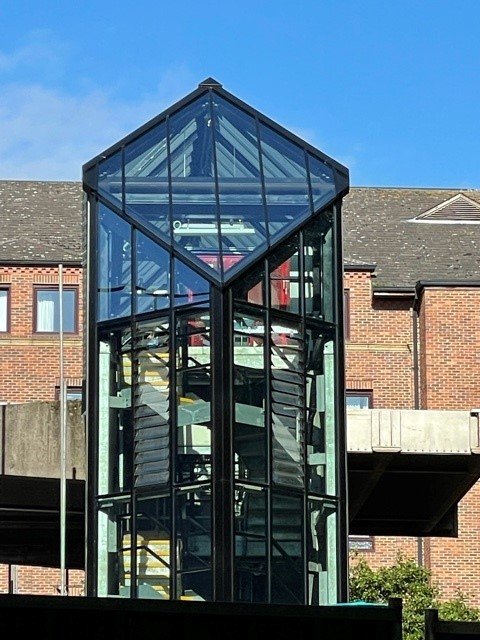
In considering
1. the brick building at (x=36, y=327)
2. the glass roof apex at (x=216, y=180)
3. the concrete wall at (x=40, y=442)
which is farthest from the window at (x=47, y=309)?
the glass roof apex at (x=216, y=180)

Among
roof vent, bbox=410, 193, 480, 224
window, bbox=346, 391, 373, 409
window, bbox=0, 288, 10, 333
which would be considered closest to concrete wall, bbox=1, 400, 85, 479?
window, bbox=0, 288, 10, 333

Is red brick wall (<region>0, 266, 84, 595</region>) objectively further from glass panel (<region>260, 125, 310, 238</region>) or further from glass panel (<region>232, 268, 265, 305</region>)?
glass panel (<region>232, 268, 265, 305</region>)

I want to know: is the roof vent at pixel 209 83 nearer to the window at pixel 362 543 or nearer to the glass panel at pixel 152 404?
the glass panel at pixel 152 404

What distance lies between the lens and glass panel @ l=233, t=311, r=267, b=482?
25.4 meters

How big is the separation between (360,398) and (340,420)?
1865cm

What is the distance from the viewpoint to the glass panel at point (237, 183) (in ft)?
87.4

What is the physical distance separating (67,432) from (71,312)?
18744 millimetres

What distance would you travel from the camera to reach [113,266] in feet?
88.6

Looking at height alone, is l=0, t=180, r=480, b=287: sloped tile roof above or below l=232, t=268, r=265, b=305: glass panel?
above

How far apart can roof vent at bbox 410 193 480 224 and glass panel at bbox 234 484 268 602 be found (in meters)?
26.7

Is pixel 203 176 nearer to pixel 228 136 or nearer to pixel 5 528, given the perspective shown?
pixel 228 136

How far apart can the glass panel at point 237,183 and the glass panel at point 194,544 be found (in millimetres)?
3741

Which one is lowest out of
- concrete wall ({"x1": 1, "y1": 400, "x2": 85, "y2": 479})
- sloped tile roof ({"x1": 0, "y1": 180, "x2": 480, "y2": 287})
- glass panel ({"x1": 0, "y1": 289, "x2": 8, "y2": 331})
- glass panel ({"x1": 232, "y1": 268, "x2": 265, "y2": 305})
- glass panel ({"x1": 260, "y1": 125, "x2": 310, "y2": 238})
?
concrete wall ({"x1": 1, "y1": 400, "x2": 85, "y2": 479})

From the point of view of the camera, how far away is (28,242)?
47219mm
